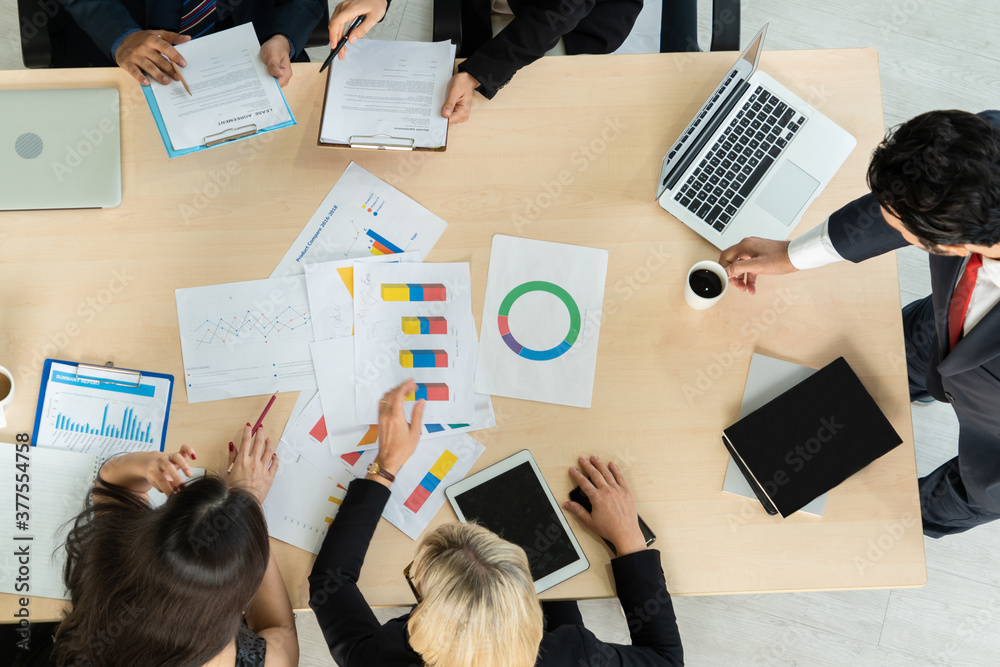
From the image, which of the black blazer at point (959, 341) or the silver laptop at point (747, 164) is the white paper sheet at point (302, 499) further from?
the black blazer at point (959, 341)

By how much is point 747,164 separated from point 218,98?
3.49ft

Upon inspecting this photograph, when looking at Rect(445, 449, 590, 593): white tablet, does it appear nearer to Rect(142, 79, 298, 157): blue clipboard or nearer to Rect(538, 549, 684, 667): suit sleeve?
Rect(538, 549, 684, 667): suit sleeve

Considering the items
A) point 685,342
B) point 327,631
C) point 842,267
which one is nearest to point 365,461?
point 327,631

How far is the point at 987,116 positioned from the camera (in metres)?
1.05

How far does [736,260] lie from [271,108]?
3.17 feet

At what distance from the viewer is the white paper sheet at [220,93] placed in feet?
4.22

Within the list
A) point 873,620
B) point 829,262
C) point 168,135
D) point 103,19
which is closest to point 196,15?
point 103,19

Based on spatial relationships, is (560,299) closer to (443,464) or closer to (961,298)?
(443,464)

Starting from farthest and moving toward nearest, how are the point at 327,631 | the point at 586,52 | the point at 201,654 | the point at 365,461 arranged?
1. the point at 586,52
2. the point at 365,461
3. the point at 327,631
4. the point at 201,654

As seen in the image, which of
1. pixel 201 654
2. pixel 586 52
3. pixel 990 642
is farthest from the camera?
pixel 990 642

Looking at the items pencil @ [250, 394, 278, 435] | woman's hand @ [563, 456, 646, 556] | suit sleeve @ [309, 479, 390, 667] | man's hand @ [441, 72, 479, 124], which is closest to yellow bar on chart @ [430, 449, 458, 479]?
suit sleeve @ [309, 479, 390, 667]

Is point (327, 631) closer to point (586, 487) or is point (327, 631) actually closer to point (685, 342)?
point (586, 487)

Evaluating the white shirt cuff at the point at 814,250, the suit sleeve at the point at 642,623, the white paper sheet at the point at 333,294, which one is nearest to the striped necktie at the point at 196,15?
the white paper sheet at the point at 333,294

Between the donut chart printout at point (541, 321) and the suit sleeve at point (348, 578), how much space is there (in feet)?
0.95
